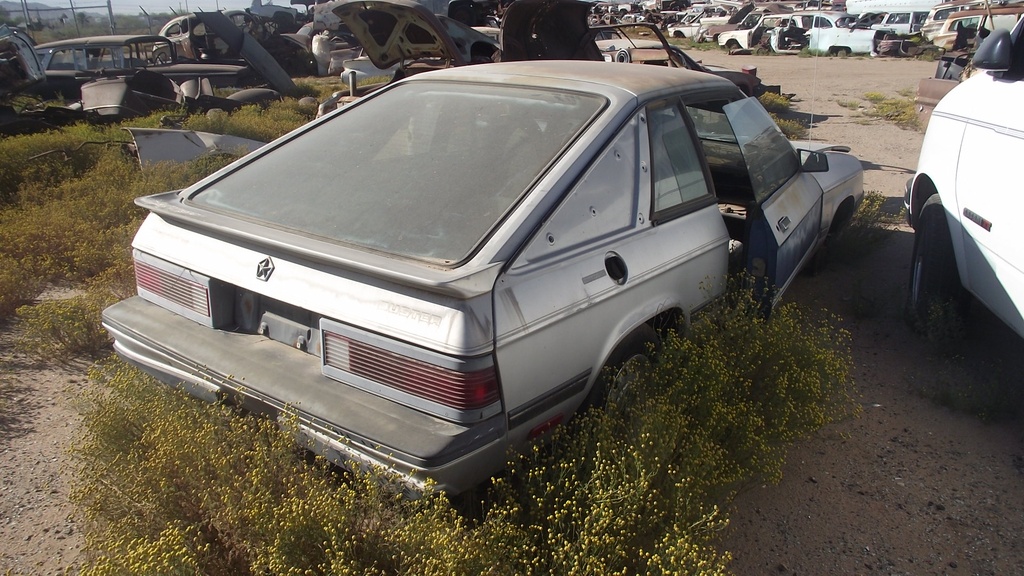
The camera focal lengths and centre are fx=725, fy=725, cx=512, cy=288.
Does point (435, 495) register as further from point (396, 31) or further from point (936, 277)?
point (396, 31)

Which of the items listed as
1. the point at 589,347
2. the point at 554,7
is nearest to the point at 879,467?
the point at 589,347

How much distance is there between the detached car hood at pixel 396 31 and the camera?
19.0 feet

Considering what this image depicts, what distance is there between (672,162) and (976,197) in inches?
70.0

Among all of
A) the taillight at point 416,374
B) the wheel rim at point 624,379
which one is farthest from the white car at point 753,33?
the taillight at point 416,374

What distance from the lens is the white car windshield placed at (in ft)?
8.21

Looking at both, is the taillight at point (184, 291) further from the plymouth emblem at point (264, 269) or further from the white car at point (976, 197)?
the white car at point (976, 197)

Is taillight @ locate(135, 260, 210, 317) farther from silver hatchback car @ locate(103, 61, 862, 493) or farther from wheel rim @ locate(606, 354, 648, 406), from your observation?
wheel rim @ locate(606, 354, 648, 406)

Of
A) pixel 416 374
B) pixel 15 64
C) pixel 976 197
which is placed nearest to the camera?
pixel 416 374

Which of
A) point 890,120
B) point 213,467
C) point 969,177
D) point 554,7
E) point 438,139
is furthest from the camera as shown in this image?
point 890,120

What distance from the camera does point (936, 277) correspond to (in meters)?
4.22

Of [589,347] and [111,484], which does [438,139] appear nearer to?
[589,347]

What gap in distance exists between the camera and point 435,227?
2482 millimetres

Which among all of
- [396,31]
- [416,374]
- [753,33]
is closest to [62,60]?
[396,31]

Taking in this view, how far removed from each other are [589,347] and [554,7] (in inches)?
177
